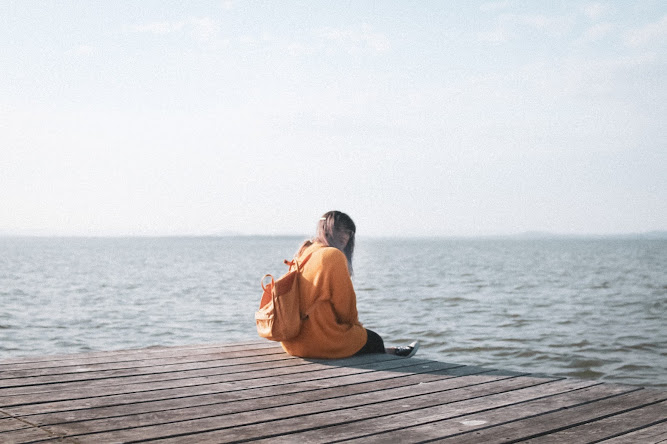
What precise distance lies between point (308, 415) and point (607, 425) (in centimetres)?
168

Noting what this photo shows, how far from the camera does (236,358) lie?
570 centimetres

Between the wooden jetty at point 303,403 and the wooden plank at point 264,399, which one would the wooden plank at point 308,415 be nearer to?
the wooden jetty at point 303,403

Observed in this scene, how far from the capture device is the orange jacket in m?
5.34

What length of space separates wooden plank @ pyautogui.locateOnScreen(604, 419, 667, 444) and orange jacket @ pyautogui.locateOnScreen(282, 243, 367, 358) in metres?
2.35

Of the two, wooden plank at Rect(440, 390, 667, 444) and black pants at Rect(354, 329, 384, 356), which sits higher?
black pants at Rect(354, 329, 384, 356)

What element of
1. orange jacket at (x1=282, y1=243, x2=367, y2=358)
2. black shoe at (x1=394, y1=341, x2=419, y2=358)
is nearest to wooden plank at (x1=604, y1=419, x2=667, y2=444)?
orange jacket at (x1=282, y1=243, x2=367, y2=358)

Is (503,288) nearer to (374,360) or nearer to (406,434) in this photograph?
(374,360)

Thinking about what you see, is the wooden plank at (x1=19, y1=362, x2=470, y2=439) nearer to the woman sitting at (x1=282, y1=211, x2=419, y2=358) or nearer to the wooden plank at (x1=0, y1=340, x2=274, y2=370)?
the woman sitting at (x1=282, y1=211, x2=419, y2=358)

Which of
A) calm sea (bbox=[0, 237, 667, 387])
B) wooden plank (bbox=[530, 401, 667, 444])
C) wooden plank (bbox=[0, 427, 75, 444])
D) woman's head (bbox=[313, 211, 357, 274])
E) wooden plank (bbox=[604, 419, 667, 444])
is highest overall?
woman's head (bbox=[313, 211, 357, 274])

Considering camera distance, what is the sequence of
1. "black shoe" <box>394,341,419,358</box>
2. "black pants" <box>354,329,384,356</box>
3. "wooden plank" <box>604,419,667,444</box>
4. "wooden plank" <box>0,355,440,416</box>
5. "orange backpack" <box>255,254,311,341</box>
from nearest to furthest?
"wooden plank" <box>604,419,667,444</box> → "wooden plank" <box>0,355,440,416</box> → "orange backpack" <box>255,254,311,341</box> → "black pants" <box>354,329,384,356</box> → "black shoe" <box>394,341,419,358</box>

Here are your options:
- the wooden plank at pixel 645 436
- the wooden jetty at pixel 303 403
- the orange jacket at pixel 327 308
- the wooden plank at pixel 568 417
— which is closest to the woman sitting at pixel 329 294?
the orange jacket at pixel 327 308

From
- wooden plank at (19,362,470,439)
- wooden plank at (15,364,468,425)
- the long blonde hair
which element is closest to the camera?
wooden plank at (19,362,470,439)

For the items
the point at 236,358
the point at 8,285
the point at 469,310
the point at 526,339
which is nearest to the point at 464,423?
the point at 236,358

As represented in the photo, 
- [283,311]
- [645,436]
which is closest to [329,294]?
[283,311]
